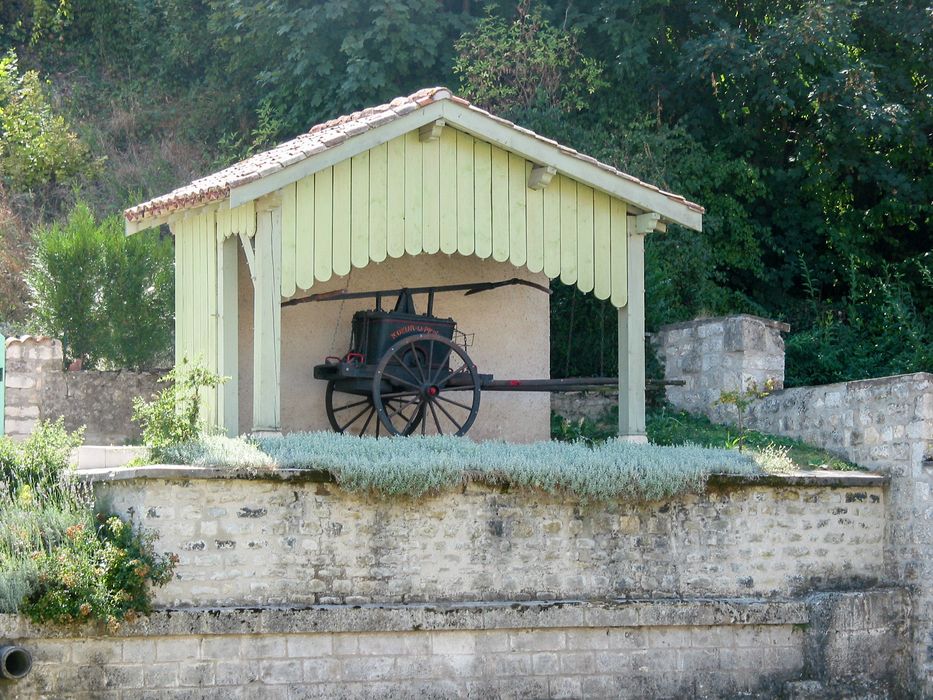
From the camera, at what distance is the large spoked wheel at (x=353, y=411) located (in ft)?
43.0

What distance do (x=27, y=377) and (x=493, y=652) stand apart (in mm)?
5753

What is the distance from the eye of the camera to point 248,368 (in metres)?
13.3

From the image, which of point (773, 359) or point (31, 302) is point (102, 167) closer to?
point (31, 302)

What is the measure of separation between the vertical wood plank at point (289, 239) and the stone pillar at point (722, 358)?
528cm

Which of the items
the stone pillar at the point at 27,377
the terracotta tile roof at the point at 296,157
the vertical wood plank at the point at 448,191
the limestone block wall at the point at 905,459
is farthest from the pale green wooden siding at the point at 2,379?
the limestone block wall at the point at 905,459

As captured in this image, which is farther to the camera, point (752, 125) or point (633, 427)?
point (752, 125)

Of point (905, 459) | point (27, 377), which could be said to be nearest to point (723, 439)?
point (905, 459)

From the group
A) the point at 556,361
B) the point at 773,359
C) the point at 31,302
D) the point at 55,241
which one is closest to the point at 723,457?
the point at 773,359

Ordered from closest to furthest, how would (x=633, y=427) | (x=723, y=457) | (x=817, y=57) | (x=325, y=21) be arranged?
(x=723, y=457) < (x=633, y=427) < (x=817, y=57) < (x=325, y=21)

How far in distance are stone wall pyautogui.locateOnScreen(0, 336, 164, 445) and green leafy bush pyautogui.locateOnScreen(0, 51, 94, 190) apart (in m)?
6.10

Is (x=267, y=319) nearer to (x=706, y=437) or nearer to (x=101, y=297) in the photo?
(x=101, y=297)

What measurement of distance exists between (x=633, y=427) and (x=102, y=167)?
10217 mm

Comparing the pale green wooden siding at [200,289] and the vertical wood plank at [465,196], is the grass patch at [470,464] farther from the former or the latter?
the vertical wood plank at [465,196]

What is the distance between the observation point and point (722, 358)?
14.7 meters
